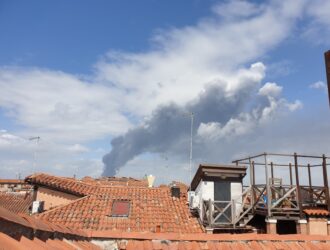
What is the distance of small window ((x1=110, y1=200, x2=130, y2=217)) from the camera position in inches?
728

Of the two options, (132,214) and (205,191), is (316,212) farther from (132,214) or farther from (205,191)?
(132,214)

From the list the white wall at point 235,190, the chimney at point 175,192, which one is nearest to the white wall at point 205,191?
the white wall at point 235,190

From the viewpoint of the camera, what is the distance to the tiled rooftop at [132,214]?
17172 mm

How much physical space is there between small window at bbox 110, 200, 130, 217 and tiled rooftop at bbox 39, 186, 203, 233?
0.76 ft

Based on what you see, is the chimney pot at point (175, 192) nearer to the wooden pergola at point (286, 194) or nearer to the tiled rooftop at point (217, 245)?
the wooden pergola at point (286, 194)

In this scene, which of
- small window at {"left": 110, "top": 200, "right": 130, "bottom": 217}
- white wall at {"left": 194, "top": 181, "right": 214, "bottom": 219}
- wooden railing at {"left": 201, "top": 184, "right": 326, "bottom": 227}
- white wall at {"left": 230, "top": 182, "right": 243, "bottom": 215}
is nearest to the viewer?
wooden railing at {"left": 201, "top": 184, "right": 326, "bottom": 227}

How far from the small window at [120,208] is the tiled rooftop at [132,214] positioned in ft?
0.76

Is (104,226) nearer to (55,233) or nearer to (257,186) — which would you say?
(257,186)

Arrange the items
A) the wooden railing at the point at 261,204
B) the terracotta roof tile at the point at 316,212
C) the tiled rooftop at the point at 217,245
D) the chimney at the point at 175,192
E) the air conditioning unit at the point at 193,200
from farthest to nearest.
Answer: the chimney at the point at 175,192 → the air conditioning unit at the point at 193,200 → the wooden railing at the point at 261,204 → the terracotta roof tile at the point at 316,212 → the tiled rooftop at the point at 217,245

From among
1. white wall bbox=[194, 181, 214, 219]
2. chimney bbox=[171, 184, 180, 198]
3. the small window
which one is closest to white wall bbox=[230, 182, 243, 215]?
white wall bbox=[194, 181, 214, 219]

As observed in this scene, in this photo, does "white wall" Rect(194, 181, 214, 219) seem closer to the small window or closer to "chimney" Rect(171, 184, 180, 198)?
"chimney" Rect(171, 184, 180, 198)

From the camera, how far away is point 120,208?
19.1 meters

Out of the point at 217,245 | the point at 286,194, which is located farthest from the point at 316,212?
the point at 217,245

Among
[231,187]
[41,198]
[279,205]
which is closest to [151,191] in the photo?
[231,187]
